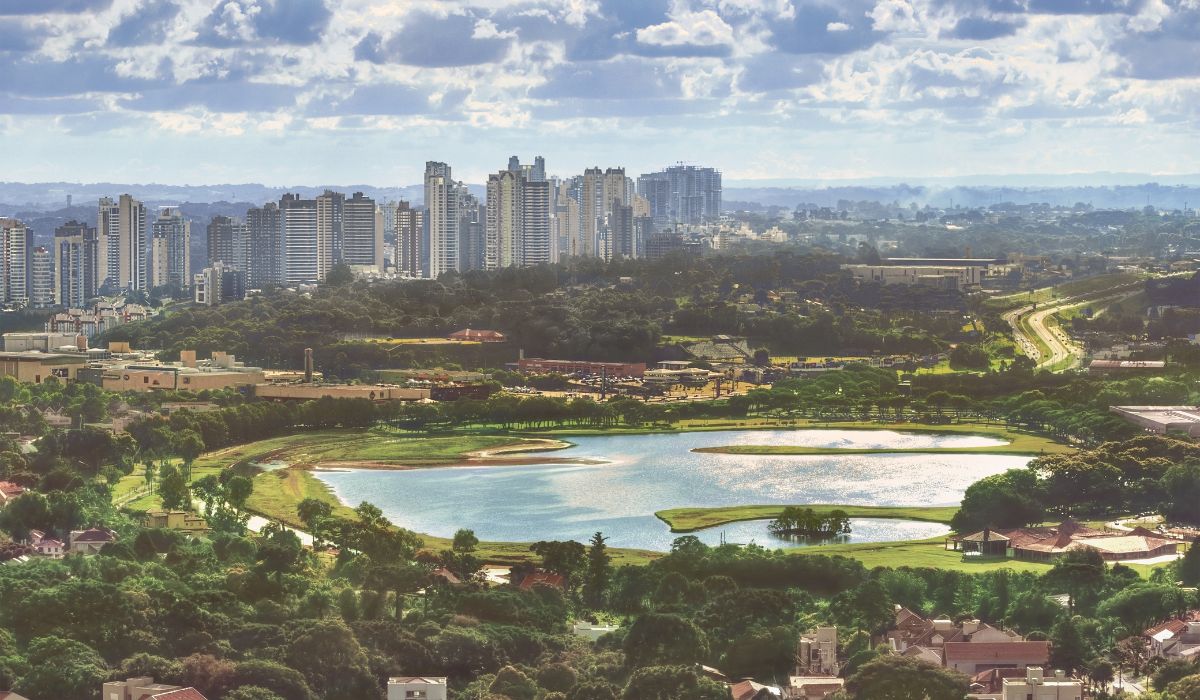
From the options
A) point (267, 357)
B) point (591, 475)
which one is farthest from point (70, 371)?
point (591, 475)

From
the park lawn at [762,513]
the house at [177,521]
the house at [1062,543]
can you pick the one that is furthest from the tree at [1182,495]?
the house at [177,521]

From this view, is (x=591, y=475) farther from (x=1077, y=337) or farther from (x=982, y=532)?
(x=1077, y=337)

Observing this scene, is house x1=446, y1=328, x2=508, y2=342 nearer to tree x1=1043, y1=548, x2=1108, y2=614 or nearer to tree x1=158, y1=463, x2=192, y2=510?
tree x1=158, y1=463, x2=192, y2=510

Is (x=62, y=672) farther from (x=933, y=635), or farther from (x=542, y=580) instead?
(x=933, y=635)

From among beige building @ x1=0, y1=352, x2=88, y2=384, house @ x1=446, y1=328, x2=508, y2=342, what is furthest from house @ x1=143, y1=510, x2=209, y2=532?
house @ x1=446, y1=328, x2=508, y2=342

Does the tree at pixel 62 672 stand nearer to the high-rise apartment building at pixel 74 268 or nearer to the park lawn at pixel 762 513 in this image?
the park lawn at pixel 762 513
